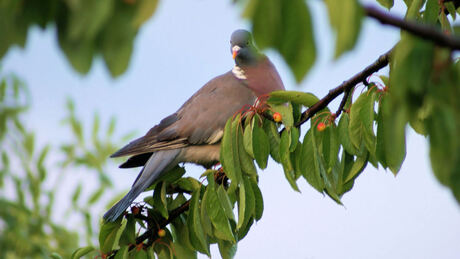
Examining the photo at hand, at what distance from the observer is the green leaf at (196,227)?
1873 millimetres

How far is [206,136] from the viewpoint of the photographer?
2947mm

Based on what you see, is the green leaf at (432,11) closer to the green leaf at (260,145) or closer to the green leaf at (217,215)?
the green leaf at (260,145)

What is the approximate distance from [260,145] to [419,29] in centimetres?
100

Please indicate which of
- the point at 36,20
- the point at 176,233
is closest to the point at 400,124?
the point at 36,20

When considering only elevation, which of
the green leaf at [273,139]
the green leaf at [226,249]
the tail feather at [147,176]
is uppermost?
the green leaf at [273,139]

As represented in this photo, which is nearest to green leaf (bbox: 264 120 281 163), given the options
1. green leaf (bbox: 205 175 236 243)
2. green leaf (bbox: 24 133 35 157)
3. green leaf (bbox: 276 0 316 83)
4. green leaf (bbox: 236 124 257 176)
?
green leaf (bbox: 236 124 257 176)

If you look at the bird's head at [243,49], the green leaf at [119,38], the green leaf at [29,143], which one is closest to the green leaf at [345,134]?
the green leaf at [119,38]

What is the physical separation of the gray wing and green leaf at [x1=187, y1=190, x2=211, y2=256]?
36.6 inches

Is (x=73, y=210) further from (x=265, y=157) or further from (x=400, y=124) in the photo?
(x=400, y=124)

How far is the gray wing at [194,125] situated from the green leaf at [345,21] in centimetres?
217

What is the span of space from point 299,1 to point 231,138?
1022mm

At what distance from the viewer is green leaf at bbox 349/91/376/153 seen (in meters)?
1.68

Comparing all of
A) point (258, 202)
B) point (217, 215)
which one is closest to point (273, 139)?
point (258, 202)

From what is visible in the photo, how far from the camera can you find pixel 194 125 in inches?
117
